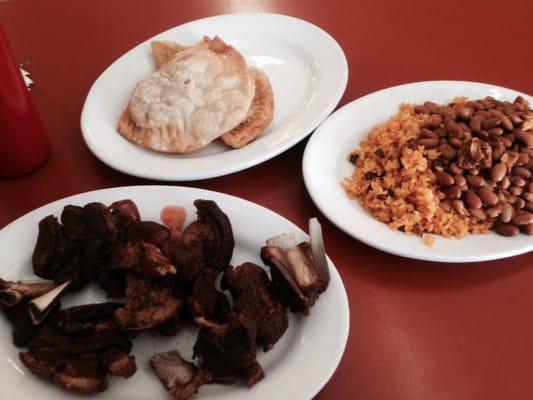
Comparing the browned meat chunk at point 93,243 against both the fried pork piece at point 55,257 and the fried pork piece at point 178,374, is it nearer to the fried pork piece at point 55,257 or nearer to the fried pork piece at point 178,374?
the fried pork piece at point 55,257

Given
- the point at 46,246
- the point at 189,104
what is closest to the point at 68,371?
the point at 46,246

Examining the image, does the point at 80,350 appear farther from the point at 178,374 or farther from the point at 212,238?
the point at 212,238

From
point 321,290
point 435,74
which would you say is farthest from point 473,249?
point 435,74

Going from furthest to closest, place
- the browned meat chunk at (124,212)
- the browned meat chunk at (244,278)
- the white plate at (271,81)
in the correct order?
the white plate at (271,81)
the browned meat chunk at (124,212)
the browned meat chunk at (244,278)

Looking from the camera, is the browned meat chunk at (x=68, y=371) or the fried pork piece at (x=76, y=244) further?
the fried pork piece at (x=76, y=244)

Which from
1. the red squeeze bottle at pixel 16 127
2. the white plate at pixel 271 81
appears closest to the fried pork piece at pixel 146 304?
the white plate at pixel 271 81

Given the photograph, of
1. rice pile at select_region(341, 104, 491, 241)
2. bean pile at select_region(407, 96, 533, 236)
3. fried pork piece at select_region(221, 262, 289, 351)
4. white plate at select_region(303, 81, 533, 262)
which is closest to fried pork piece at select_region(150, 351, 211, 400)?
fried pork piece at select_region(221, 262, 289, 351)

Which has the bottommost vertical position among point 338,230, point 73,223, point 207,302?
point 338,230
